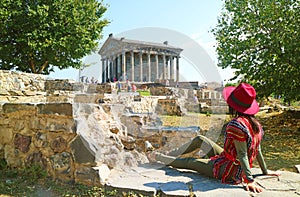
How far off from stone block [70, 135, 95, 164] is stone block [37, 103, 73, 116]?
13.2 inches

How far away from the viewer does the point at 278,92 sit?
876 cm

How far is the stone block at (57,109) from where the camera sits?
2.94 meters

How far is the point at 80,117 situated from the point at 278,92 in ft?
25.8

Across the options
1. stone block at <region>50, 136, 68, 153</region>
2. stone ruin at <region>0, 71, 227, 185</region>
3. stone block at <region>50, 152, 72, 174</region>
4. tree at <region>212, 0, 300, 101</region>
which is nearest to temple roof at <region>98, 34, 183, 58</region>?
tree at <region>212, 0, 300, 101</region>

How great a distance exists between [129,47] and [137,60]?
13.0 feet

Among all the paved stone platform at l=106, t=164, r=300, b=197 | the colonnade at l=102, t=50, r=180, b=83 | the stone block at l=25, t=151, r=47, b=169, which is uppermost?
the colonnade at l=102, t=50, r=180, b=83

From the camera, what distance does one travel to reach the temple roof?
4003 centimetres

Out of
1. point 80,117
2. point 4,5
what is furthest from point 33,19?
point 80,117

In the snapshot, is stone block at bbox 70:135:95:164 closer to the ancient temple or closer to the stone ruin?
the stone ruin

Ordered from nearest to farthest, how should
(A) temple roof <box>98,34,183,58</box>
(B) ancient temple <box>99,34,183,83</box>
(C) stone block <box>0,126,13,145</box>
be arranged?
(C) stone block <box>0,126,13,145</box>, (A) temple roof <box>98,34,183,58</box>, (B) ancient temple <box>99,34,183,83</box>

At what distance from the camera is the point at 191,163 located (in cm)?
284

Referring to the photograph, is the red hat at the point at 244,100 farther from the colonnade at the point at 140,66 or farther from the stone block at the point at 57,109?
the colonnade at the point at 140,66

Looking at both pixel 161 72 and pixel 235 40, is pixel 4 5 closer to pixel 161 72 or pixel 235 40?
pixel 235 40

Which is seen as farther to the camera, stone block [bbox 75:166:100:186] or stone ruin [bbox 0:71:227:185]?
stone ruin [bbox 0:71:227:185]
